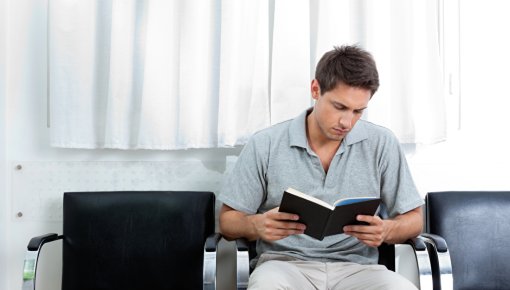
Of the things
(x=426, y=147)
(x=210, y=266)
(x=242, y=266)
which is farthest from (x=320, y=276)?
(x=426, y=147)

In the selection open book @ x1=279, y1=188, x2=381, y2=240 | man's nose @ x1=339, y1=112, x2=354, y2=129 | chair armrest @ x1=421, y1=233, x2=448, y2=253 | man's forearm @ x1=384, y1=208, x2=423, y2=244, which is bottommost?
chair armrest @ x1=421, y1=233, x2=448, y2=253

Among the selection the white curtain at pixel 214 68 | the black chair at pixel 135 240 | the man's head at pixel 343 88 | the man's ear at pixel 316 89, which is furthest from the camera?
the white curtain at pixel 214 68

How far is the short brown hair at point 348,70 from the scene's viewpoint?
1.84 meters

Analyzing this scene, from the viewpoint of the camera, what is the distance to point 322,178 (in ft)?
6.60

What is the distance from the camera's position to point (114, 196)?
7.65 ft

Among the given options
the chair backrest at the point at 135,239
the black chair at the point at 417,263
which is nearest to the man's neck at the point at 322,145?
the black chair at the point at 417,263

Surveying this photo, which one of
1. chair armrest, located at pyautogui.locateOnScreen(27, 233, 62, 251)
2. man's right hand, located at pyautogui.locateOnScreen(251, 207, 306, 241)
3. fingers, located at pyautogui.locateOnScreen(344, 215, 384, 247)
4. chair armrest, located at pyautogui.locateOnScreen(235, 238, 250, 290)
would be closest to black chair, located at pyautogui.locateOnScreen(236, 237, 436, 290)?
chair armrest, located at pyautogui.locateOnScreen(235, 238, 250, 290)

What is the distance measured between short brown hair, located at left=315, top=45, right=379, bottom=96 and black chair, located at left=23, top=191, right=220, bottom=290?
74 cm

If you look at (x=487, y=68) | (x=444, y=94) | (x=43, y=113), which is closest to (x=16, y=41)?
(x=43, y=113)

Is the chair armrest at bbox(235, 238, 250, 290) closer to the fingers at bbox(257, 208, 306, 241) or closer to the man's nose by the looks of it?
the fingers at bbox(257, 208, 306, 241)

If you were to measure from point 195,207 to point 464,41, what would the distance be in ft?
4.58

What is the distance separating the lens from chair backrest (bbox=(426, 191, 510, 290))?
228 centimetres

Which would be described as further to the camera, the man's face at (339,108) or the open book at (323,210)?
the man's face at (339,108)

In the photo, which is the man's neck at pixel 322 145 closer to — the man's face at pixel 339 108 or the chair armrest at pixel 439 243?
the man's face at pixel 339 108
